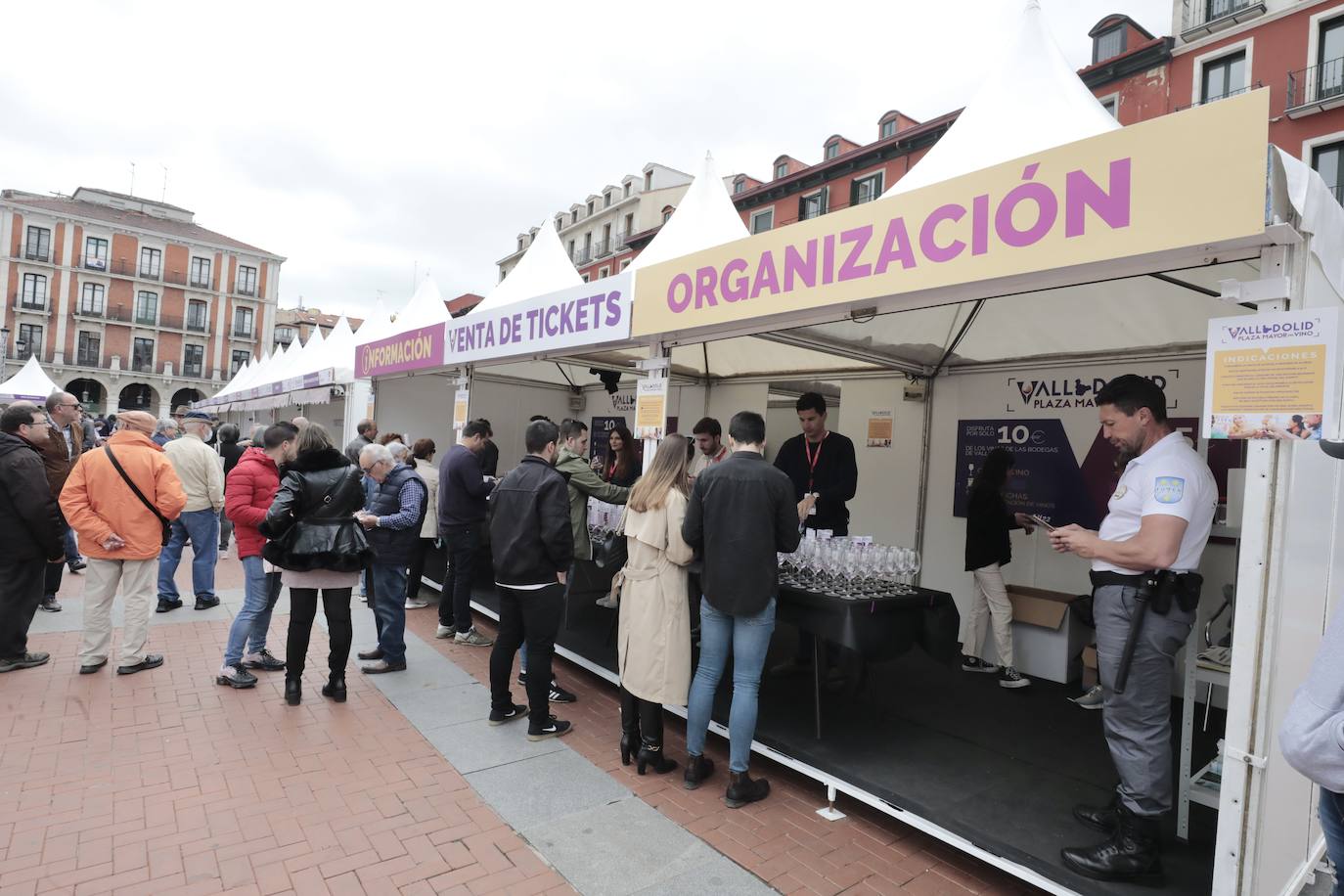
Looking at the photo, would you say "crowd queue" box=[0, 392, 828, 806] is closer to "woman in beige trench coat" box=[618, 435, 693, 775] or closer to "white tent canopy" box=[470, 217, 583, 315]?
"woman in beige trench coat" box=[618, 435, 693, 775]

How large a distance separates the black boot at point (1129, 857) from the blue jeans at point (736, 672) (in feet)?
4.30

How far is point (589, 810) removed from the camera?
300cm

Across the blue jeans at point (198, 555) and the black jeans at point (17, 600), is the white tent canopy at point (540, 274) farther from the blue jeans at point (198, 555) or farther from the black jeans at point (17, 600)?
the black jeans at point (17, 600)

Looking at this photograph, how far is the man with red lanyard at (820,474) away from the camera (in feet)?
15.0

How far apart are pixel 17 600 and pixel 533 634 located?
347 cm

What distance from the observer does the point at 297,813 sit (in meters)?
2.88

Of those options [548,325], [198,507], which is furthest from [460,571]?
[198,507]

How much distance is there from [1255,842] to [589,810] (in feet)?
7.72

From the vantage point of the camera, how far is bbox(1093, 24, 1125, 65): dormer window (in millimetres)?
19203

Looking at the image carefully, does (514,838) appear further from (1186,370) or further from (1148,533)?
(1186,370)

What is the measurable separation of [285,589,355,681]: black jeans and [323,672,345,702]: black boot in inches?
4.4

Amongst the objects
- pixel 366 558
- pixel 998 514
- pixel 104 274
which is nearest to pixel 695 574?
pixel 366 558

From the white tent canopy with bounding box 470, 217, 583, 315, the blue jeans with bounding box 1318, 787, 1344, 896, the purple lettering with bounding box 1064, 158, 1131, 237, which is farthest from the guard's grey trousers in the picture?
the white tent canopy with bounding box 470, 217, 583, 315

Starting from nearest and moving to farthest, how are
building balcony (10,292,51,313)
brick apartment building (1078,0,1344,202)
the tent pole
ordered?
the tent pole, brick apartment building (1078,0,1344,202), building balcony (10,292,51,313)
